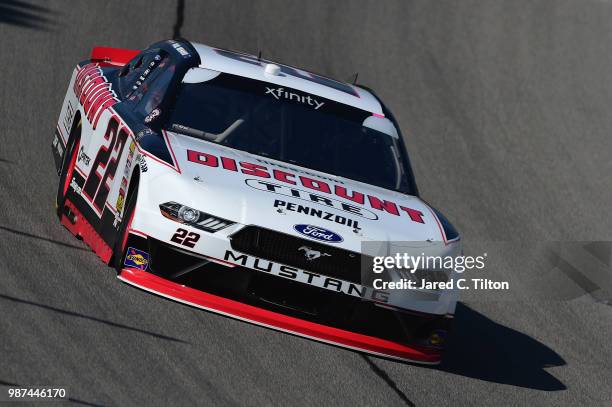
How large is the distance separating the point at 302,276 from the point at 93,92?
10.2 feet

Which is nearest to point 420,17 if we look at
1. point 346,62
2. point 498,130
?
point 346,62

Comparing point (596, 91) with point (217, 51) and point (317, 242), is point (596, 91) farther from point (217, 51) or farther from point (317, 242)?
point (317, 242)

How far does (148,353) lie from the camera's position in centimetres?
687

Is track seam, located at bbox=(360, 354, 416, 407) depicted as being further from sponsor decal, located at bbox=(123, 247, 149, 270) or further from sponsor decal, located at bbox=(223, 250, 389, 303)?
sponsor decal, located at bbox=(123, 247, 149, 270)

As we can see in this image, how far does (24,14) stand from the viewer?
14734mm

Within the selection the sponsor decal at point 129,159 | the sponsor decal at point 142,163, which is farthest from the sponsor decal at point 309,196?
the sponsor decal at point 129,159

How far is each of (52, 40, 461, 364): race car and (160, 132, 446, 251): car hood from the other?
0.01 meters

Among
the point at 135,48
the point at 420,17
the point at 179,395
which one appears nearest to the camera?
the point at 179,395

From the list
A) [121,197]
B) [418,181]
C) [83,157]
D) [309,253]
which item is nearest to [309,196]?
[309,253]

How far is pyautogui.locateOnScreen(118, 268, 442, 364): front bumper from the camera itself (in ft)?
23.0

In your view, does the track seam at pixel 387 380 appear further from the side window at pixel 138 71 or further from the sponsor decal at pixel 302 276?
the side window at pixel 138 71

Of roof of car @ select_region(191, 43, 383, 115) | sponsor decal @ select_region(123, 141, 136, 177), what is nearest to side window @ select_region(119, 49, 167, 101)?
roof of car @ select_region(191, 43, 383, 115)

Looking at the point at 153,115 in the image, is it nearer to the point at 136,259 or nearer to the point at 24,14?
the point at 136,259

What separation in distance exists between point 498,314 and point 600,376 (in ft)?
3.89
